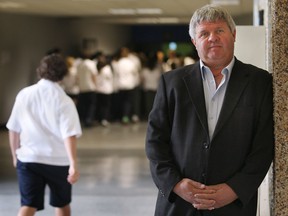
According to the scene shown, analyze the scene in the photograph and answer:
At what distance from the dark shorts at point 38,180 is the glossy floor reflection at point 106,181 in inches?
66.1

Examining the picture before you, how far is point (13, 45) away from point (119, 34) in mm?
7984

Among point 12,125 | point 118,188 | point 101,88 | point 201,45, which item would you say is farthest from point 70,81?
point 201,45

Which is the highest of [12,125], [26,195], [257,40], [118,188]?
[257,40]

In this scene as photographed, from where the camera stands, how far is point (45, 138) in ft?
15.9

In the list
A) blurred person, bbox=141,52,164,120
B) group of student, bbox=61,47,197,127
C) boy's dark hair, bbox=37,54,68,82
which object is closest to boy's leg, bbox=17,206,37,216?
boy's dark hair, bbox=37,54,68,82

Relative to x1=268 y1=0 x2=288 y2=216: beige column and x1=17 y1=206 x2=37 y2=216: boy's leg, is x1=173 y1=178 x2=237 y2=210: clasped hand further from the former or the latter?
x1=17 y1=206 x2=37 y2=216: boy's leg

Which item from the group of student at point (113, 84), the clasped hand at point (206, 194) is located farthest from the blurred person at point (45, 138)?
the group of student at point (113, 84)

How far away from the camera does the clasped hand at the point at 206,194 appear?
8.63 ft

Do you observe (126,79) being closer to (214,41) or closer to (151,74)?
(151,74)

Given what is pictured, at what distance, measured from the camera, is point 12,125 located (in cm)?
497

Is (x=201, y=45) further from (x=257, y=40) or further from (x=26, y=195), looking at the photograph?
(x=26, y=195)

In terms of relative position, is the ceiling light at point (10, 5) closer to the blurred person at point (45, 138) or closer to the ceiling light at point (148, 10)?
the ceiling light at point (148, 10)

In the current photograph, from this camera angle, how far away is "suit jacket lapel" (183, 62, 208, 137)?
269 cm

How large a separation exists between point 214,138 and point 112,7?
1281 cm
